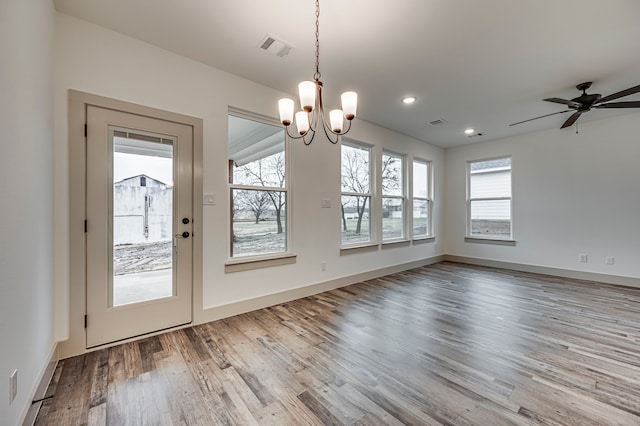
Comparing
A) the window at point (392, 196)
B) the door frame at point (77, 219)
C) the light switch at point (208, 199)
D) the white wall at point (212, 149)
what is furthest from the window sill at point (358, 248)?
the door frame at point (77, 219)

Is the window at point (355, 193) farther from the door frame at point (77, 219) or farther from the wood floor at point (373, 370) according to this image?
the door frame at point (77, 219)

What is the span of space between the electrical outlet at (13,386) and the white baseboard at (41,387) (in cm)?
22

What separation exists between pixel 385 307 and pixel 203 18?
3456mm

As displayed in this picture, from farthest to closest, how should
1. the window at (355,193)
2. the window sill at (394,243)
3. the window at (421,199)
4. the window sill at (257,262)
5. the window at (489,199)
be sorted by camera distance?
the window at (421,199) → the window at (489,199) → the window sill at (394,243) → the window at (355,193) → the window sill at (257,262)

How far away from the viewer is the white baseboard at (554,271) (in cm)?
426

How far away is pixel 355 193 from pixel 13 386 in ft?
13.0

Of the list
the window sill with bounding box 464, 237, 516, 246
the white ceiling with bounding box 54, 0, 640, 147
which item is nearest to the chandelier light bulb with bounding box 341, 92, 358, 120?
the white ceiling with bounding box 54, 0, 640, 147

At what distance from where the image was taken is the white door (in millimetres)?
2246

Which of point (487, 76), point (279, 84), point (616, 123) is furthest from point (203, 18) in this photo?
point (616, 123)

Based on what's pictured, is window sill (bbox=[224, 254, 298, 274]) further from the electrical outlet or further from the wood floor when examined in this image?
the electrical outlet

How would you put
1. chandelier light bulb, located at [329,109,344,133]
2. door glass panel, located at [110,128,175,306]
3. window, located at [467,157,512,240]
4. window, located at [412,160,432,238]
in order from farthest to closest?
window, located at [412,160,432,238] < window, located at [467,157,512,240] < door glass panel, located at [110,128,175,306] < chandelier light bulb, located at [329,109,344,133]

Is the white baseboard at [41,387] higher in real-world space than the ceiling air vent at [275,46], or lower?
lower

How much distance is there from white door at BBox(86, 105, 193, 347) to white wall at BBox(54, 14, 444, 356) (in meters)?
0.16

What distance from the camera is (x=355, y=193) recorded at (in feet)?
14.6
